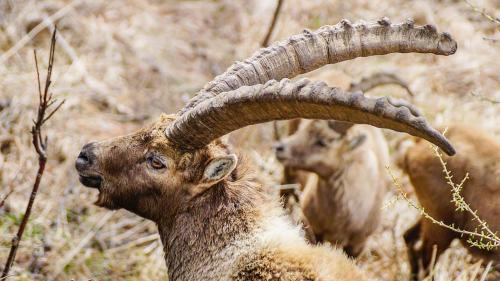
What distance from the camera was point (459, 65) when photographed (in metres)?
11.8

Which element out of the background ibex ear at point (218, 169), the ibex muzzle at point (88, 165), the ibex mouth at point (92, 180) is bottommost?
the background ibex ear at point (218, 169)

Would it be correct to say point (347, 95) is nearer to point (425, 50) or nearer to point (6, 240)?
point (425, 50)

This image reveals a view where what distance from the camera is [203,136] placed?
4.62 meters

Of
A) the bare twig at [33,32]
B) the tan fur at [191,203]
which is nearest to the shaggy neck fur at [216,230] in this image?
the tan fur at [191,203]

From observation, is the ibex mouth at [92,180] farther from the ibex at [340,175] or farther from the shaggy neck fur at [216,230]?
the ibex at [340,175]

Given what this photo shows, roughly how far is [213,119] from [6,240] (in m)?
3.21

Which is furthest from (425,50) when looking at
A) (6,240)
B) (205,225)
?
(6,240)

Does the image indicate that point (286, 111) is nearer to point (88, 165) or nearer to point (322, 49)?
point (322, 49)

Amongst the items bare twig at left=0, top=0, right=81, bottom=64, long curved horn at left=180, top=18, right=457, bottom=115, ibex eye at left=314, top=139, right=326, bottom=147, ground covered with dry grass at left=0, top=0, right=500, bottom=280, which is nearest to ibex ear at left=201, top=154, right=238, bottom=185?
long curved horn at left=180, top=18, right=457, bottom=115

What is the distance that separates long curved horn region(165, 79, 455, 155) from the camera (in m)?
3.44

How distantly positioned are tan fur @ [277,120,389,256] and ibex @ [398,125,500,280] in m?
0.63

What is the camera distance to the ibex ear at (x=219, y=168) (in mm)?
4676

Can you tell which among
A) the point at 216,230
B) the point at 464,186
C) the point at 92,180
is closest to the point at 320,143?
the point at 464,186

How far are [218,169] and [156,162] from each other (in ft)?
1.34
